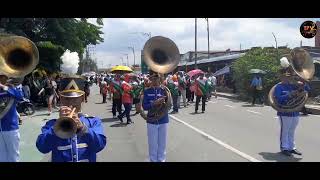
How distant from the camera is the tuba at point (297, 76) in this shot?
9.16 metres

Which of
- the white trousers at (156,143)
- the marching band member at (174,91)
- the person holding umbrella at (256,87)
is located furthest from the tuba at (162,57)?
the person holding umbrella at (256,87)

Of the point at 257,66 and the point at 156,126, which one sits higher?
the point at 257,66

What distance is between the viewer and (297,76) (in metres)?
9.38

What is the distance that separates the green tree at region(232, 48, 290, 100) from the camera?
25531 millimetres

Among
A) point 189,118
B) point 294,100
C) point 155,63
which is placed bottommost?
point 189,118

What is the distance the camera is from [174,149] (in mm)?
10164

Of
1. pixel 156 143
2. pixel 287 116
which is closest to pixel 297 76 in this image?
pixel 287 116

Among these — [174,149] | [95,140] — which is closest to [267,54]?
[174,149]

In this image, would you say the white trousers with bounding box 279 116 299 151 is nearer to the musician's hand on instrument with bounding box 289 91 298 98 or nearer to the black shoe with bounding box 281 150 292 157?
the black shoe with bounding box 281 150 292 157

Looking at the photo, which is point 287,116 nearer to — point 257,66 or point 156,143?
point 156,143

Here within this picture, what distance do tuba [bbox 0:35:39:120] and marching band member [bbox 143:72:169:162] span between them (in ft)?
7.24

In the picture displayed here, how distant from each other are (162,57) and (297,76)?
3.05 meters
